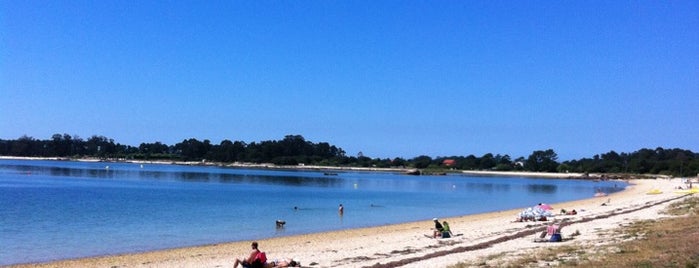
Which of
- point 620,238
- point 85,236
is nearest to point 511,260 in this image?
point 620,238

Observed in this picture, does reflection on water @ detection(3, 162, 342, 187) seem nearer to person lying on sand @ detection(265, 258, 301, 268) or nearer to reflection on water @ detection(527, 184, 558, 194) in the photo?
reflection on water @ detection(527, 184, 558, 194)

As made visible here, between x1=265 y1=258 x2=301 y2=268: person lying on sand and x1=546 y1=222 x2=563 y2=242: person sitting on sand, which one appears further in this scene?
x1=546 y1=222 x2=563 y2=242: person sitting on sand

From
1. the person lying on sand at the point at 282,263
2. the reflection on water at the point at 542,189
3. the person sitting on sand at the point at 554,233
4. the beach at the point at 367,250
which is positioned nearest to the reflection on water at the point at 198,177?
the reflection on water at the point at 542,189

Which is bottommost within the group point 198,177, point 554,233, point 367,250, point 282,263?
point 367,250

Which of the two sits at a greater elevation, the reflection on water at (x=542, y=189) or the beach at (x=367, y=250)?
the reflection on water at (x=542, y=189)

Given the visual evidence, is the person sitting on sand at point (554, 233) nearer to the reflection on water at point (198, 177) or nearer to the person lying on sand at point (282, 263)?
the person lying on sand at point (282, 263)

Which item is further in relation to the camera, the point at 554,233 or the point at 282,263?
the point at 554,233

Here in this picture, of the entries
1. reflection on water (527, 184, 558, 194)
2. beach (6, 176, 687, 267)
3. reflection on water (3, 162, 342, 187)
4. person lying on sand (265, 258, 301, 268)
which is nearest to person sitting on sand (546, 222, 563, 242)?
beach (6, 176, 687, 267)

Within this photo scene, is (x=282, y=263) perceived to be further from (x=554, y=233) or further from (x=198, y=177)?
(x=198, y=177)

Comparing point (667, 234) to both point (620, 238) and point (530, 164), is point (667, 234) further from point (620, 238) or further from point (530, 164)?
point (530, 164)

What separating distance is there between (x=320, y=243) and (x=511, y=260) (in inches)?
420

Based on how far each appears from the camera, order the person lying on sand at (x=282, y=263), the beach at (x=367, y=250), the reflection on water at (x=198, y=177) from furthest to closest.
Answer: the reflection on water at (x=198, y=177) → the beach at (x=367, y=250) → the person lying on sand at (x=282, y=263)

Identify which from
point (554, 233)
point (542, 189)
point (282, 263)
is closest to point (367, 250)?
point (282, 263)

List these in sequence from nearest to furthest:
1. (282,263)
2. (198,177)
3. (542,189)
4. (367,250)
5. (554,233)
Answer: (282,263) → (554,233) → (367,250) → (542,189) → (198,177)
